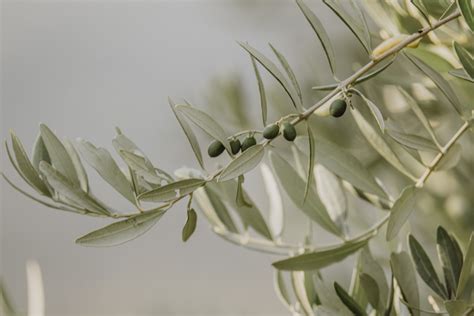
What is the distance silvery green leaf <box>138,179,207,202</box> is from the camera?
6.4 inches

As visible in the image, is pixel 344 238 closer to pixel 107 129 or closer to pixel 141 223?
pixel 141 223

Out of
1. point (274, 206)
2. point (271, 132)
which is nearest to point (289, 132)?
Answer: point (271, 132)

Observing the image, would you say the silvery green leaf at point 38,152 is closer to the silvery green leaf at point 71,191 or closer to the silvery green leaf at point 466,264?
the silvery green leaf at point 71,191

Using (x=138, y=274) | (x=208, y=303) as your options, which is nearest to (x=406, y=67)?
(x=208, y=303)

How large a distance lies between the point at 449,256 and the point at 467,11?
0.07 m

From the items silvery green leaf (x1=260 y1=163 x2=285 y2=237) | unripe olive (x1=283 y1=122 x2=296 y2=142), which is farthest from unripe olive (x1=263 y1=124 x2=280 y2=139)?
silvery green leaf (x1=260 y1=163 x2=285 y2=237)

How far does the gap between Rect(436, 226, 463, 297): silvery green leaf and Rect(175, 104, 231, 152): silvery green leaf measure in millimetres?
68

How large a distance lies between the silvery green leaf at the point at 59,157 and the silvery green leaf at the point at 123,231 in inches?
1.0

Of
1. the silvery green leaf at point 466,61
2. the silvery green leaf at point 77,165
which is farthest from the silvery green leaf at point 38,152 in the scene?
the silvery green leaf at point 466,61

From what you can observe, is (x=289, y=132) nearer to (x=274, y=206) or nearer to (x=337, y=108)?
(x=337, y=108)

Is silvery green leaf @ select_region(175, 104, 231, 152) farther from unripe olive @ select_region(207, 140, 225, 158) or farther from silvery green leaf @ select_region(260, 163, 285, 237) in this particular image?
silvery green leaf @ select_region(260, 163, 285, 237)

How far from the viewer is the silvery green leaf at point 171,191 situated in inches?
6.4

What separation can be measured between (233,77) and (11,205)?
5.62 ft

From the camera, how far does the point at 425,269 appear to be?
0.21 m
